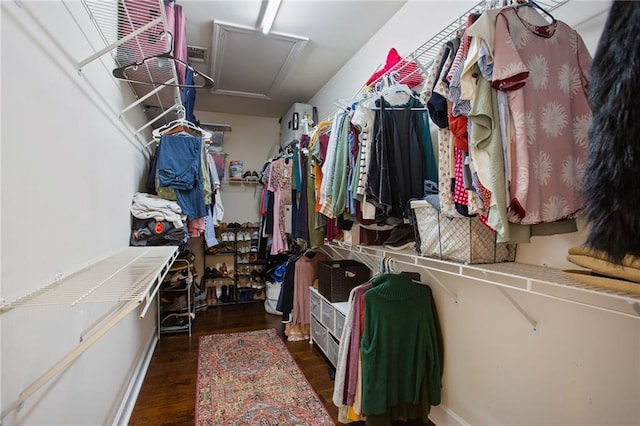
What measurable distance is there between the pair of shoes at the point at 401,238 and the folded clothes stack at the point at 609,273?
841 mm

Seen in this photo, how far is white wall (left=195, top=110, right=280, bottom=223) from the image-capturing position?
15.0 feet

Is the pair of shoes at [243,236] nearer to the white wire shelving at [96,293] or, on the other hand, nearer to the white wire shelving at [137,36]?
the white wire shelving at [137,36]

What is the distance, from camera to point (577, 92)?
1.05 m

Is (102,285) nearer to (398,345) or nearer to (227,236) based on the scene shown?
(398,345)

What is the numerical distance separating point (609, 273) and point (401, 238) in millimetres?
Answer: 1000

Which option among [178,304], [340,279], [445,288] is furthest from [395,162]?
[178,304]


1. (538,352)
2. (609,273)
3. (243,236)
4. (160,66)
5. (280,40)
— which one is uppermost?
(280,40)

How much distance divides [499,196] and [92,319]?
5.72 feet

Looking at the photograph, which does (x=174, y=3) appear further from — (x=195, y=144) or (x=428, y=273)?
(x=428, y=273)

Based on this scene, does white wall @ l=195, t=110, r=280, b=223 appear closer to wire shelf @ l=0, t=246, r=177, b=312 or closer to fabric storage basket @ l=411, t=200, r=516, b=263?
wire shelf @ l=0, t=246, r=177, b=312

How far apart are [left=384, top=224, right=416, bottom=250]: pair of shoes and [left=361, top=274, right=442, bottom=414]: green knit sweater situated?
188 millimetres

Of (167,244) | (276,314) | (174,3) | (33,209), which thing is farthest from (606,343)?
(276,314)

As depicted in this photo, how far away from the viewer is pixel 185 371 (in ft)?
7.97

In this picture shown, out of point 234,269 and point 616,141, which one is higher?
point 616,141
